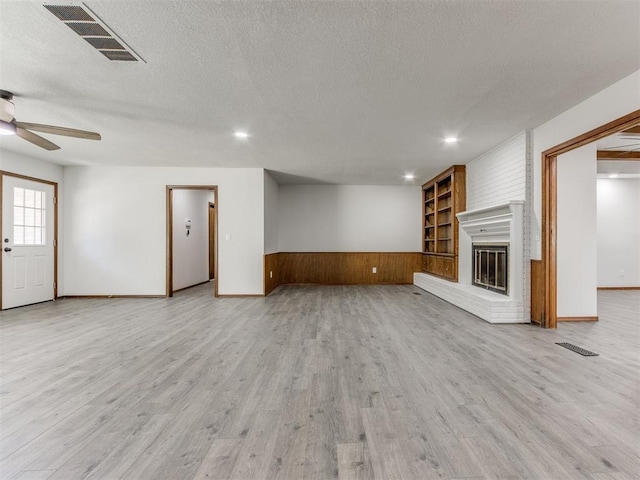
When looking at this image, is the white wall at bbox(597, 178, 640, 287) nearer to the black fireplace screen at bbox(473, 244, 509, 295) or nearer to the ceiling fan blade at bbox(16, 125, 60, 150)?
the black fireplace screen at bbox(473, 244, 509, 295)

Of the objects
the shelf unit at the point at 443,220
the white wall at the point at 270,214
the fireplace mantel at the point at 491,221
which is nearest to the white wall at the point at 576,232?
the fireplace mantel at the point at 491,221

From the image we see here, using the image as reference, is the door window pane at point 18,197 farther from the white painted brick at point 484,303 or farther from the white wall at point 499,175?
the white wall at point 499,175

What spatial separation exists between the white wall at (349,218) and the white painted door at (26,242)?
475 cm

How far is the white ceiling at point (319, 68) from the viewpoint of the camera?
2004mm

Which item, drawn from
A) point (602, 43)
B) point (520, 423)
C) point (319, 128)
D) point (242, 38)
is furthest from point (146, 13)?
point (520, 423)

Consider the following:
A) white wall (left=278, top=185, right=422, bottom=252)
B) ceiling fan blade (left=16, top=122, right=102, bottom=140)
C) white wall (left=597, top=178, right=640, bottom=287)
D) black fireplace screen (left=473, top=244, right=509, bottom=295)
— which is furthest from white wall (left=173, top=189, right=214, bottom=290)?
white wall (left=597, top=178, right=640, bottom=287)

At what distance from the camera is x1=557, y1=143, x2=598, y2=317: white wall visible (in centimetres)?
422

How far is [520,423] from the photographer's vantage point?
1861mm

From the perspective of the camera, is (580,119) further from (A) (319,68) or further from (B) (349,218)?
(B) (349,218)

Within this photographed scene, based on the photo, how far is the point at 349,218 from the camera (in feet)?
27.4

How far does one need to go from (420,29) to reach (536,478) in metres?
2.64

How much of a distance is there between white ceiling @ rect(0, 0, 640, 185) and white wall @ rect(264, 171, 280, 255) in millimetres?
2129

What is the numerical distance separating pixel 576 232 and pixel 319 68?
4.07 m

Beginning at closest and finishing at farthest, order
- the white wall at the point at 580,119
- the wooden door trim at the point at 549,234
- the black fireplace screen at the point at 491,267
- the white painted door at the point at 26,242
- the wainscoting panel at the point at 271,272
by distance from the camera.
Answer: the white wall at the point at 580,119 < the wooden door trim at the point at 549,234 < the black fireplace screen at the point at 491,267 < the white painted door at the point at 26,242 < the wainscoting panel at the point at 271,272
